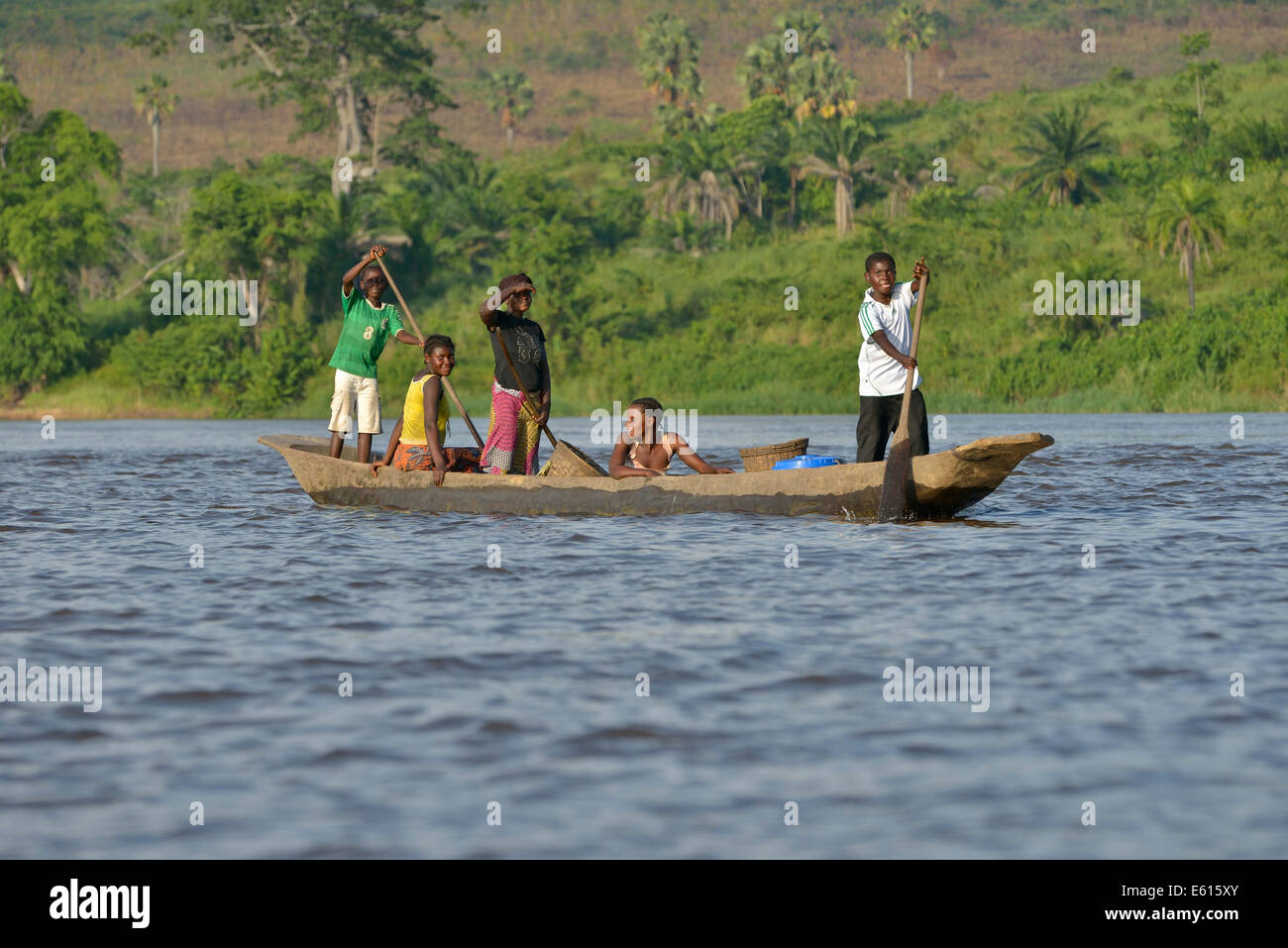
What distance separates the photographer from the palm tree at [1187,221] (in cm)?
4825

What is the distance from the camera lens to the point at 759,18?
126250mm

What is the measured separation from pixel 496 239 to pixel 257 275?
854 cm

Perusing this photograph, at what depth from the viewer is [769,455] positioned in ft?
41.6

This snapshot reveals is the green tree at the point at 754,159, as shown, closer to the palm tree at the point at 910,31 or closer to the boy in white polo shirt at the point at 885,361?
the palm tree at the point at 910,31

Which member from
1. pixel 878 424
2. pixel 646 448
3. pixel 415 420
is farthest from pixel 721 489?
pixel 415 420

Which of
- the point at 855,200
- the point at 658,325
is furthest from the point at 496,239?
the point at 855,200

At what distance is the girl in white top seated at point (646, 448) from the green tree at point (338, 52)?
4837 cm

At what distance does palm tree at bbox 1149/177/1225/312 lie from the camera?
48.2 metres

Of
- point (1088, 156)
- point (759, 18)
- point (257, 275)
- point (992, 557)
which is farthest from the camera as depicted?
point (759, 18)

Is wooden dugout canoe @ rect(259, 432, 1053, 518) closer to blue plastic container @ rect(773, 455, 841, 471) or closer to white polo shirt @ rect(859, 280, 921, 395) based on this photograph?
blue plastic container @ rect(773, 455, 841, 471)

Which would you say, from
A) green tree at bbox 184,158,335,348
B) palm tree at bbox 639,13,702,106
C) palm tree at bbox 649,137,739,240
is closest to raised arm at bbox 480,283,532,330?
green tree at bbox 184,158,335,348

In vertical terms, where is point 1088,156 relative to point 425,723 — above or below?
above
